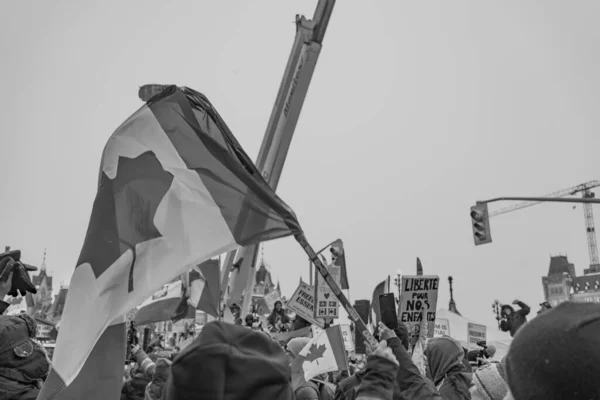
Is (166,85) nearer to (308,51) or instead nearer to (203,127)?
(203,127)

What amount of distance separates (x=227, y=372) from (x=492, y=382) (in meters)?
2.06

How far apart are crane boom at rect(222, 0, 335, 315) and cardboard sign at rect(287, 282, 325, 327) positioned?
93.6 inches

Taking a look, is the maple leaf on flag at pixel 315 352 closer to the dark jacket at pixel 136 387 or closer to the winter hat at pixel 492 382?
the dark jacket at pixel 136 387

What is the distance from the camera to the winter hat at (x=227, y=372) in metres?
1.81

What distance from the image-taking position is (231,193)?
4348 millimetres

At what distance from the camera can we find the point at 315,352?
19.8 ft

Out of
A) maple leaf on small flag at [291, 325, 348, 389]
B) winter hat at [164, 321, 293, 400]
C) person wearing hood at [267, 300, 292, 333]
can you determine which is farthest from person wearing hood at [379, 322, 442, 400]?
person wearing hood at [267, 300, 292, 333]

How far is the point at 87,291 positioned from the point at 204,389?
2.41 metres

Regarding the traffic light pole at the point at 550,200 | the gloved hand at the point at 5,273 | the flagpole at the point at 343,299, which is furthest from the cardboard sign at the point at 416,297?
the traffic light pole at the point at 550,200

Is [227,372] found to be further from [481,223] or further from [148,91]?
[481,223]

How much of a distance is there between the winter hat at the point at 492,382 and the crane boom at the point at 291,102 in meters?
9.88

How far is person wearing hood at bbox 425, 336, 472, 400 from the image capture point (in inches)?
181

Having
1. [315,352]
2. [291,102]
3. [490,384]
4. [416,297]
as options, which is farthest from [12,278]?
[291,102]

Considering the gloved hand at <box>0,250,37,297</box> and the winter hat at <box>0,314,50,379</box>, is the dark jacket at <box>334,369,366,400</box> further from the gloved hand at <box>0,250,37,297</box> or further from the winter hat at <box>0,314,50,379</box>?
the gloved hand at <box>0,250,37,297</box>
